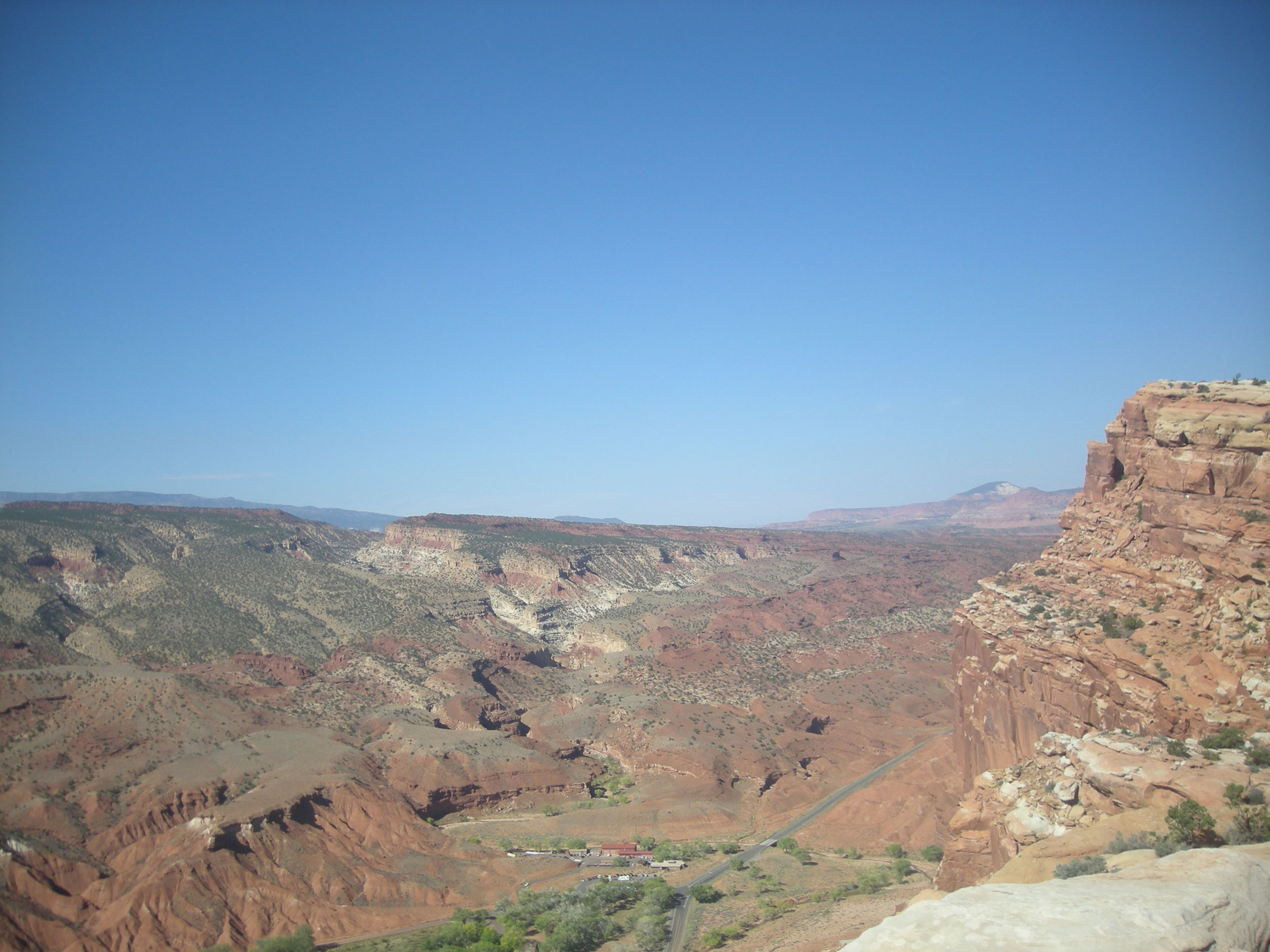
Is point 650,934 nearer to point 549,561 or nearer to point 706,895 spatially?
point 706,895

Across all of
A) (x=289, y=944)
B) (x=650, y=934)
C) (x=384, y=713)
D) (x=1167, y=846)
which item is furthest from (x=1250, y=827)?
(x=384, y=713)

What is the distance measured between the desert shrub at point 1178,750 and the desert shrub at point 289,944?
3598cm

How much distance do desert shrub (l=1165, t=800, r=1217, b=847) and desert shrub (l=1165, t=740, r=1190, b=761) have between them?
264cm

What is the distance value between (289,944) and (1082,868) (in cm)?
3462

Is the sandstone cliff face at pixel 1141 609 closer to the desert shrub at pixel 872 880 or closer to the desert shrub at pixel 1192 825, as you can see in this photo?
the desert shrub at pixel 1192 825

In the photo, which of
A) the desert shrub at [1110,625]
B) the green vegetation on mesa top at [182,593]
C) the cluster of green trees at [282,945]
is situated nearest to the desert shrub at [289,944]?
the cluster of green trees at [282,945]

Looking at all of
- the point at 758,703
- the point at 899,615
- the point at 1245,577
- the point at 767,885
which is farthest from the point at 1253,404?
the point at 899,615

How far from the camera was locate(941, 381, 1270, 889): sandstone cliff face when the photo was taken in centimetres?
2234

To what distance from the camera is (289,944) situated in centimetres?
3538

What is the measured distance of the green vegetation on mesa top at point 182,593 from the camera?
269 feet

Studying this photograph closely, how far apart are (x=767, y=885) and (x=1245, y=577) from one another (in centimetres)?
2738

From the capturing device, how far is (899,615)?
112 meters

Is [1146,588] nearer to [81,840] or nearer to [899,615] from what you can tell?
[81,840]

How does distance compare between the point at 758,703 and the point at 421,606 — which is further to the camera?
the point at 421,606
